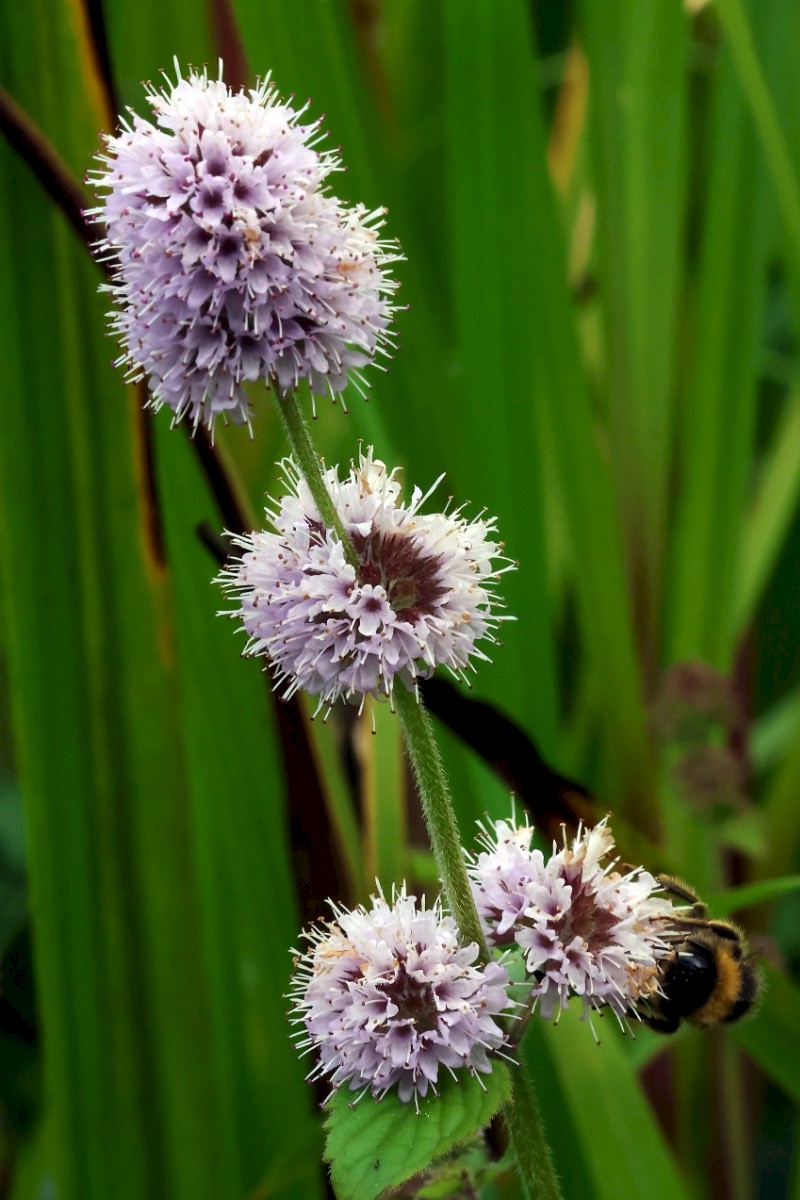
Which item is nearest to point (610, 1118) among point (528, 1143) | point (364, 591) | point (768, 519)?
point (528, 1143)

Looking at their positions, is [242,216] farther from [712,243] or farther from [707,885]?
[707,885]

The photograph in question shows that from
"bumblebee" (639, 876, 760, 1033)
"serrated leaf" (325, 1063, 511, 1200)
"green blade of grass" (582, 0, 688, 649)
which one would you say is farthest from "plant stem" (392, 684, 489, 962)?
"green blade of grass" (582, 0, 688, 649)

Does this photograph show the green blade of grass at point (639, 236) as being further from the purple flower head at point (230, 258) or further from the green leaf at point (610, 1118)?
the purple flower head at point (230, 258)

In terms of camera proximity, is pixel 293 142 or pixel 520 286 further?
pixel 520 286

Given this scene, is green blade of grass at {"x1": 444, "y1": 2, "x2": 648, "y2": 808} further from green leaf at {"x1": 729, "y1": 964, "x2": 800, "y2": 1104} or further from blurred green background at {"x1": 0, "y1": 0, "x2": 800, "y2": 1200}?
green leaf at {"x1": 729, "y1": 964, "x2": 800, "y2": 1104}

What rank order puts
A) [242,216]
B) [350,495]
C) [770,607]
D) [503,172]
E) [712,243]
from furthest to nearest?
[770,607], [712,243], [503,172], [350,495], [242,216]

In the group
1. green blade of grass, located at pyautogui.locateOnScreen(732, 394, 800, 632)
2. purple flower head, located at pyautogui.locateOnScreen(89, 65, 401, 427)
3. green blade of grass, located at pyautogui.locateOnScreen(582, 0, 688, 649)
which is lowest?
purple flower head, located at pyautogui.locateOnScreen(89, 65, 401, 427)

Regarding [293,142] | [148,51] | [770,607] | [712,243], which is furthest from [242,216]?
[770,607]
